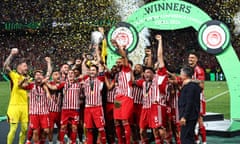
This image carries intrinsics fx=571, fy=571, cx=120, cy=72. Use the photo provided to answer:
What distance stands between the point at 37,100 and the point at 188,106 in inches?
107

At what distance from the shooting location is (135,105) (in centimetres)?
1003

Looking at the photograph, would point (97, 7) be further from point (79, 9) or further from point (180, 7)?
point (180, 7)

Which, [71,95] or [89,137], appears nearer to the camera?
[89,137]

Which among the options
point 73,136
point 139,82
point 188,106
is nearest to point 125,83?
point 139,82

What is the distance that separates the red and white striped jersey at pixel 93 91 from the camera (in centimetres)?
957

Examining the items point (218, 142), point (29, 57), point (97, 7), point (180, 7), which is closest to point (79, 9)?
point (97, 7)

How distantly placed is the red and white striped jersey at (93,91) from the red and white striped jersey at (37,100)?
702mm

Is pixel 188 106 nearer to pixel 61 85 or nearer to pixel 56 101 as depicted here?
pixel 61 85

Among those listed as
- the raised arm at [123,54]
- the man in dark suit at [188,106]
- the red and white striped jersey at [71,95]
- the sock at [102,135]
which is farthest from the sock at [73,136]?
the man in dark suit at [188,106]

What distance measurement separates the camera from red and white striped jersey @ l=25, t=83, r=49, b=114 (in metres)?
9.59

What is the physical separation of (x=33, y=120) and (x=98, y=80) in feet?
4.20

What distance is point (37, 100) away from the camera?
9.60m

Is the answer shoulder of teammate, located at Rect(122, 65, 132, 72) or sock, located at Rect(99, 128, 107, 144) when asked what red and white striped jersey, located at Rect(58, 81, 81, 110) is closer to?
sock, located at Rect(99, 128, 107, 144)

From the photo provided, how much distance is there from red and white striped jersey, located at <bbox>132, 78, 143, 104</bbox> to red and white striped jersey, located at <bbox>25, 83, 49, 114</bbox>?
5.00ft
